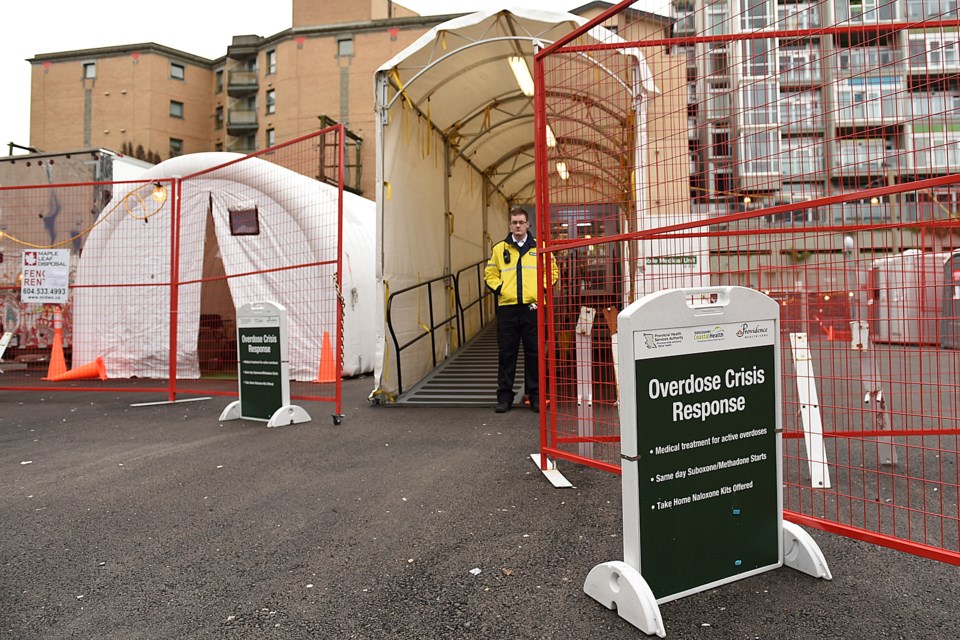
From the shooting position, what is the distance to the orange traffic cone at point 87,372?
9.39m

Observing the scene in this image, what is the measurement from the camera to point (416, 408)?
6.29 metres

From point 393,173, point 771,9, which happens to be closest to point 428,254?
point 393,173

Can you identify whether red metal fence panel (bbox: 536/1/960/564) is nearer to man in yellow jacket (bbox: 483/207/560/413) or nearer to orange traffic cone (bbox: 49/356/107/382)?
man in yellow jacket (bbox: 483/207/560/413)

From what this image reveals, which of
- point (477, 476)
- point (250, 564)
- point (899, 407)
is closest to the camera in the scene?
point (250, 564)

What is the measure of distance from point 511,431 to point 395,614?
3021 millimetres

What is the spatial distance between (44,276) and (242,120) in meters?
28.8

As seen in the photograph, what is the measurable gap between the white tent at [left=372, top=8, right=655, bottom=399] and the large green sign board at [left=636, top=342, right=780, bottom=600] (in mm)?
2089

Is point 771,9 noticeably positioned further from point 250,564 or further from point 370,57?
point 370,57

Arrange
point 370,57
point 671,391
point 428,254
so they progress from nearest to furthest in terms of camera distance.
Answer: point 671,391
point 428,254
point 370,57

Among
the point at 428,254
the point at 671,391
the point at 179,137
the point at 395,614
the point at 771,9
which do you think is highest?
the point at 179,137

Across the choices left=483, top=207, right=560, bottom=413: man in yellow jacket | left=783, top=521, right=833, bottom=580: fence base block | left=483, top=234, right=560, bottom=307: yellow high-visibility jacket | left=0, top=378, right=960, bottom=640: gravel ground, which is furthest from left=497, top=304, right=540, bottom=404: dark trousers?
left=783, top=521, right=833, bottom=580: fence base block

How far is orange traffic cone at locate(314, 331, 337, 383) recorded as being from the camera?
8285 mm

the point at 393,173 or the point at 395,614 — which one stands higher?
the point at 393,173

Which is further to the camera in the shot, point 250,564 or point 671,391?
point 250,564
